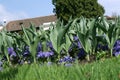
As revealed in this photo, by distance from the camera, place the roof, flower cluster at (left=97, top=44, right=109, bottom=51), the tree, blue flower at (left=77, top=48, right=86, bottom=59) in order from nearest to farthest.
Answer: blue flower at (left=77, top=48, right=86, bottom=59)
flower cluster at (left=97, top=44, right=109, bottom=51)
the tree
the roof

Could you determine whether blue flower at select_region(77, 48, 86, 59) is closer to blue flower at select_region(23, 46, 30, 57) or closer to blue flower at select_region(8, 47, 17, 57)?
blue flower at select_region(23, 46, 30, 57)

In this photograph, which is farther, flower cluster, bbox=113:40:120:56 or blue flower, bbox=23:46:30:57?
blue flower, bbox=23:46:30:57

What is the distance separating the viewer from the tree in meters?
41.9

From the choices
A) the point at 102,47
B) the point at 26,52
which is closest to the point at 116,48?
the point at 102,47

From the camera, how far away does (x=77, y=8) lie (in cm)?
4234

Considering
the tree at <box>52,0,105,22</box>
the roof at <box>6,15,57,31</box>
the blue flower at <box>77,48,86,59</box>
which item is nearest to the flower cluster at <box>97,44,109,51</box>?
the blue flower at <box>77,48,86,59</box>

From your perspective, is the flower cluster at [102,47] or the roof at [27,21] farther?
the roof at [27,21]

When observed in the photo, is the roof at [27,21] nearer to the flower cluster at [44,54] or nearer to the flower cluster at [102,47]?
the flower cluster at [102,47]

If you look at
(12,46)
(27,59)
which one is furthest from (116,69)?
(12,46)

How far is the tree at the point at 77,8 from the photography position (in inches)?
1649

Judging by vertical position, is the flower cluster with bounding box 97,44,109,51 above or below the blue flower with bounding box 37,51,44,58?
below

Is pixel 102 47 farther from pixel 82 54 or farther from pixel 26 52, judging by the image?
pixel 26 52

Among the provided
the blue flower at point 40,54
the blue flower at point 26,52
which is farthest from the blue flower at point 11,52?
the blue flower at point 40,54

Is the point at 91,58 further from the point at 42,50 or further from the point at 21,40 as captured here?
the point at 21,40
